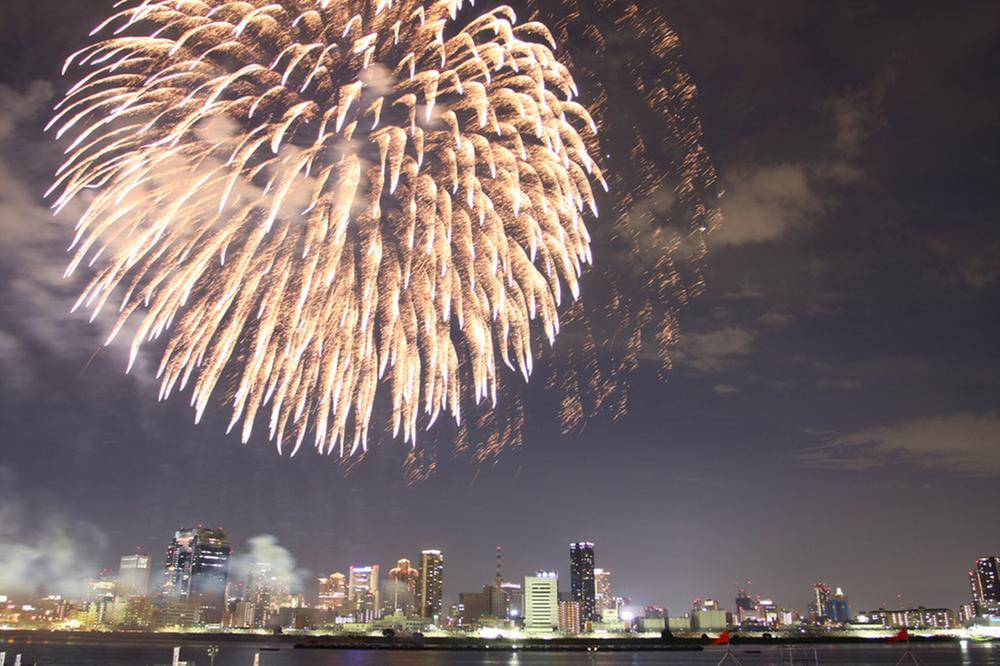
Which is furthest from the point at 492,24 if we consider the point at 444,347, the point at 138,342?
the point at 138,342

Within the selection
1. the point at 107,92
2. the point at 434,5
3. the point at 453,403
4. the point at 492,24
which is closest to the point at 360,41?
the point at 434,5

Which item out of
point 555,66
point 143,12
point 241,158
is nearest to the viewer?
point 143,12

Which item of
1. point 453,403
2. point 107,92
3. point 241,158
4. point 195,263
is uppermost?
point 107,92

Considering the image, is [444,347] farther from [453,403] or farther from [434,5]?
[434,5]

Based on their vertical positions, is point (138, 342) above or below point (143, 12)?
below

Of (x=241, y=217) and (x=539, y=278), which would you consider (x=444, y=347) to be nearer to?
(x=539, y=278)

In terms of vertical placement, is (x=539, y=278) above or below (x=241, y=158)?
below

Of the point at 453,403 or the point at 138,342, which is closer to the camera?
the point at 138,342

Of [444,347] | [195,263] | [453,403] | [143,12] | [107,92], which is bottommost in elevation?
[453,403]

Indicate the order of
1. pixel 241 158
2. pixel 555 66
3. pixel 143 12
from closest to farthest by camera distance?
pixel 143 12 → pixel 241 158 → pixel 555 66
